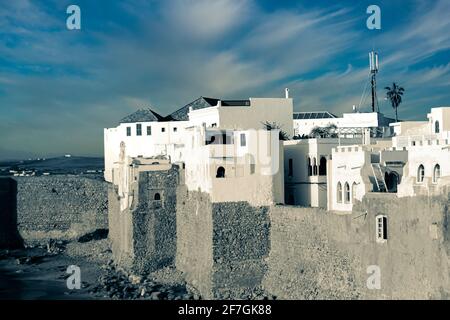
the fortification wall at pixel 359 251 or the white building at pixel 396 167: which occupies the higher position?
the white building at pixel 396 167

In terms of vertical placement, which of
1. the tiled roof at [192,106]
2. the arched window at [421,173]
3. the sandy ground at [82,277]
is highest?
the tiled roof at [192,106]

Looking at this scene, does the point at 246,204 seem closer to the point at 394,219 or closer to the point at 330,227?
the point at 330,227

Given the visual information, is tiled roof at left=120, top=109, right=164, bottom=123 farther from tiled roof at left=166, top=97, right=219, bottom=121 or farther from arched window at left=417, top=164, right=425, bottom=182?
arched window at left=417, top=164, right=425, bottom=182

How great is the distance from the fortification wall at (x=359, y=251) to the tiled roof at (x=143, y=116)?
66.3 ft

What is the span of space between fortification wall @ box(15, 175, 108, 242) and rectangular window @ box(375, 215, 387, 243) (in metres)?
32.7

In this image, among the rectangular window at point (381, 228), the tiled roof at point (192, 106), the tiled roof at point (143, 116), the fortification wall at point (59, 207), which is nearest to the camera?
the rectangular window at point (381, 228)

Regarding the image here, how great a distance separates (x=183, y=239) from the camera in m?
38.5

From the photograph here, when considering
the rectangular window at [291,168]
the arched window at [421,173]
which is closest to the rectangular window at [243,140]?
the rectangular window at [291,168]

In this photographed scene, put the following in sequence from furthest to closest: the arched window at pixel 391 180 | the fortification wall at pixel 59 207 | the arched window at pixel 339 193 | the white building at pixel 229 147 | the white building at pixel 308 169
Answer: the fortification wall at pixel 59 207
the white building at pixel 308 169
the white building at pixel 229 147
the arched window at pixel 339 193
the arched window at pixel 391 180

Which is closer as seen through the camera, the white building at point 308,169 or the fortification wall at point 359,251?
the fortification wall at point 359,251

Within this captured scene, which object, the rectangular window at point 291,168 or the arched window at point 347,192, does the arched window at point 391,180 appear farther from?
the rectangular window at point 291,168

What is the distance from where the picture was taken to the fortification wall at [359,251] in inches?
925
